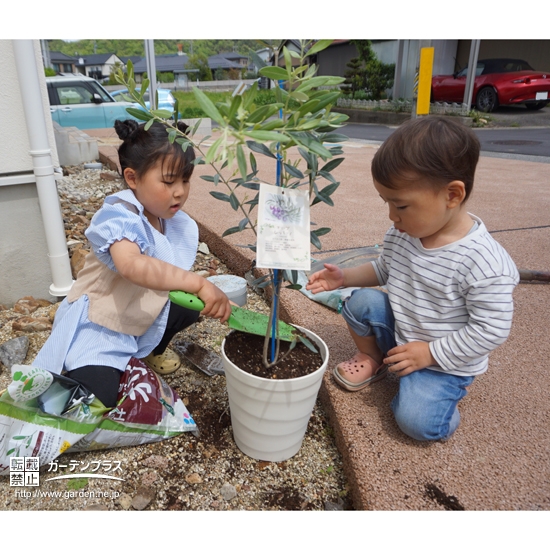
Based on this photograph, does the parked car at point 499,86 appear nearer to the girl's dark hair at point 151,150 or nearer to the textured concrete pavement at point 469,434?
the textured concrete pavement at point 469,434

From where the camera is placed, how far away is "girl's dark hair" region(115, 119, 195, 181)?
1464mm

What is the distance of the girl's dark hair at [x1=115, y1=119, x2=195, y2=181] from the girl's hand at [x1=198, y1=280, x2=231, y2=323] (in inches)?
16.0

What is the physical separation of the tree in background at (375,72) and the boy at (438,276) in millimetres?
17788

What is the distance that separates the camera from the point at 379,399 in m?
1.59

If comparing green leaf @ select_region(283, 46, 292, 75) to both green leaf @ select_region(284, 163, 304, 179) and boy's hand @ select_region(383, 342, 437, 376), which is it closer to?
green leaf @ select_region(284, 163, 304, 179)

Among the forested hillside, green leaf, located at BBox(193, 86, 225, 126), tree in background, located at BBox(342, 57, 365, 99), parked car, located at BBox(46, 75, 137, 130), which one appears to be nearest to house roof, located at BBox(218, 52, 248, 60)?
the forested hillside

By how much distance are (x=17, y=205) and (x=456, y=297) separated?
2.12 m

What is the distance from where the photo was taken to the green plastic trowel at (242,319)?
52.8 inches

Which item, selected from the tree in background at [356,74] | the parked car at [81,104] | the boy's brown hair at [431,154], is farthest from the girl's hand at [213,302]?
the tree in background at [356,74]

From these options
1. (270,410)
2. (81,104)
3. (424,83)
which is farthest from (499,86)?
(270,410)

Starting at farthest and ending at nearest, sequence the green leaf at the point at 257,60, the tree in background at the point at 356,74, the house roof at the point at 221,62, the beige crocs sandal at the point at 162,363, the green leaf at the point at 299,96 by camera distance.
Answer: the house roof at the point at 221,62
the tree in background at the point at 356,74
the beige crocs sandal at the point at 162,363
the green leaf at the point at 257,60
the green leaf at the point at 299,96

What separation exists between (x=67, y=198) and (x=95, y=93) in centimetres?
577

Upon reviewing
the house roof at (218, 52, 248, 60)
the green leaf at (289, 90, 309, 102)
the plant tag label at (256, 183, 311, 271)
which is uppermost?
the house roof at (218, 52, 248, 60)

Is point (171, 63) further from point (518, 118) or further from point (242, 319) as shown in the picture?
point (242, 319)
